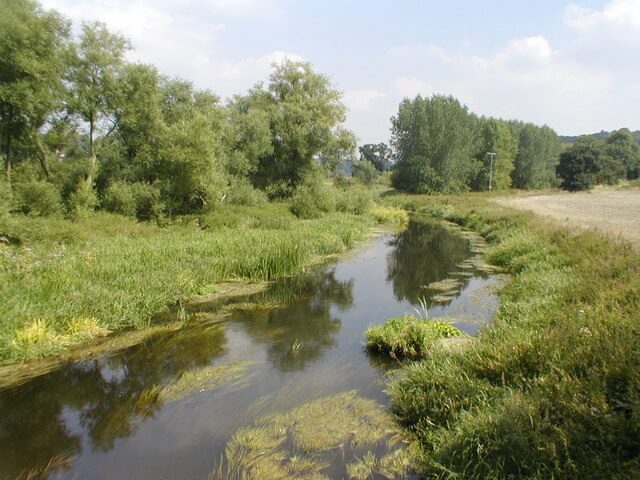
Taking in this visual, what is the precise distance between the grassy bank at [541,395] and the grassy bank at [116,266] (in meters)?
6.57

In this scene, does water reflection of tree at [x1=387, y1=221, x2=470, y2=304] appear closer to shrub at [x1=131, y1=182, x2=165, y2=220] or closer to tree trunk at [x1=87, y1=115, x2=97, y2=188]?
shrub at [x1=131, y1=182, x2=165, y2=220]

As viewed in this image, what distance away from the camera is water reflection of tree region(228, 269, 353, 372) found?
28.4 feet

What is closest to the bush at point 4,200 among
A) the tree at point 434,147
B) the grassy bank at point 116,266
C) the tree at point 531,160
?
the grassy bank at point 116,266

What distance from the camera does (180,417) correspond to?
6.31 meters

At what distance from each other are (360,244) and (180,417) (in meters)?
16.8

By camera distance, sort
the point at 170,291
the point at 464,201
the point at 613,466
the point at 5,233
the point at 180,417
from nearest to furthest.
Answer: the point at 613,466, the point at 180,417, the point at 170,291, the point at 5,233, the point at 464,201

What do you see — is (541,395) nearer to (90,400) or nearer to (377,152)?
(90,400)

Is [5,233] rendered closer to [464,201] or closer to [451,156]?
[464,201]

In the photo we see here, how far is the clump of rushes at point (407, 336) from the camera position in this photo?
8.16m

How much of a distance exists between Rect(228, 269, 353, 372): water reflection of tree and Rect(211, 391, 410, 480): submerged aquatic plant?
71.1 inches

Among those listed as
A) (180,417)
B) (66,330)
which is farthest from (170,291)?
(180,417)

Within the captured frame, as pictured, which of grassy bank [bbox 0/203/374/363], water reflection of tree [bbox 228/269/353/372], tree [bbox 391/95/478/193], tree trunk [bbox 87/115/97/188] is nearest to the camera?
grassy bank [bbox 0/203/374/363]

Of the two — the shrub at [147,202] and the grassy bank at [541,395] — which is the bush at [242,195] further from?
the grassy bank at [541,395]

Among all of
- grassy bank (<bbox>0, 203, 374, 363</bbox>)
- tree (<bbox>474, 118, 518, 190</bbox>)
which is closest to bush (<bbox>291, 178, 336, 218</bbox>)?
grassy bank (<bbox>0, 203, 374, 363</bbox>)
